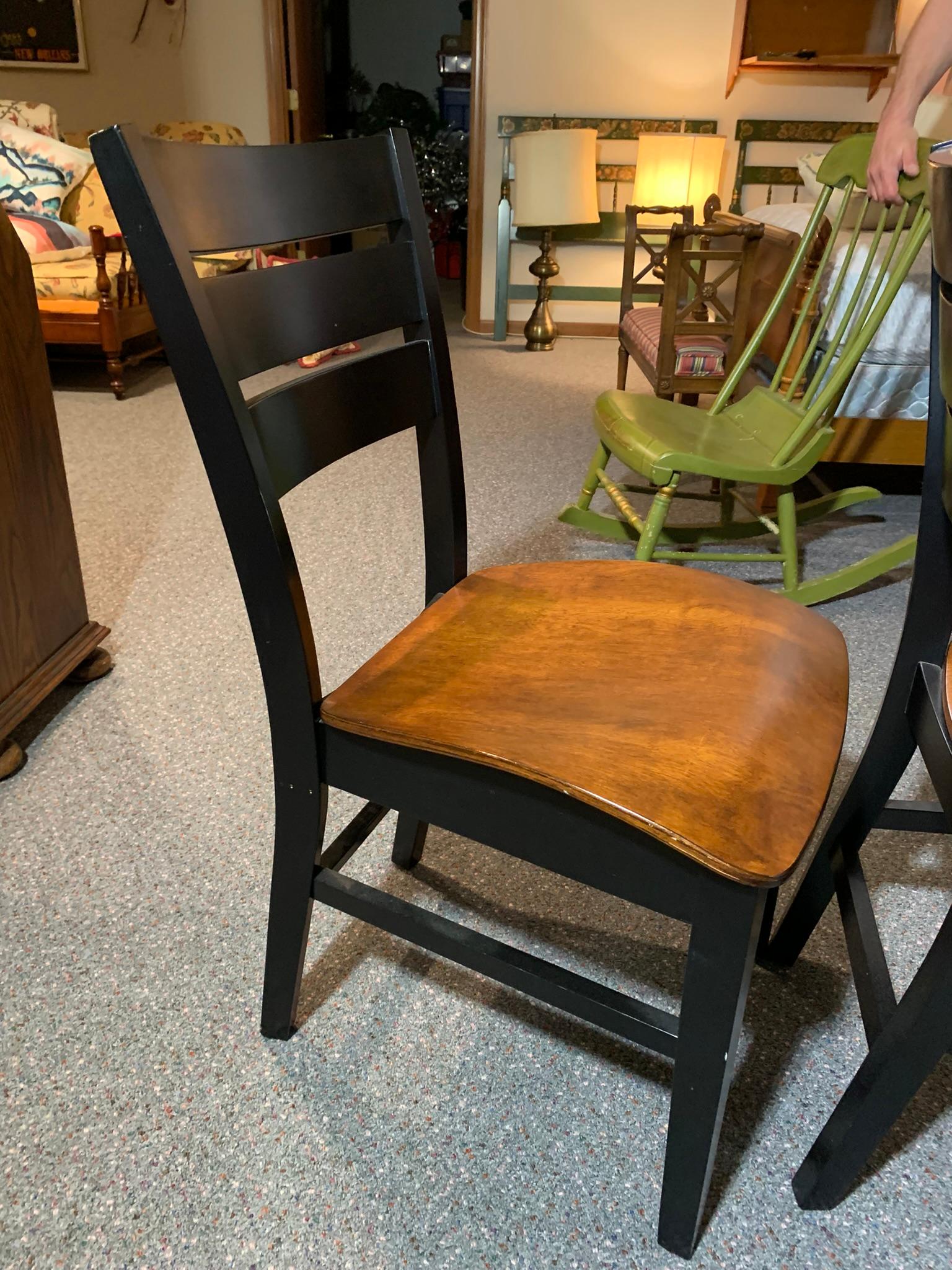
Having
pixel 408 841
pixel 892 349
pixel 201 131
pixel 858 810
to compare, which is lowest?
pixel 408 841

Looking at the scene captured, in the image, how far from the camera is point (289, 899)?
3.03 ft

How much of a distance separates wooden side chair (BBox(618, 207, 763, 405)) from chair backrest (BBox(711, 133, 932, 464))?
0.75 ft

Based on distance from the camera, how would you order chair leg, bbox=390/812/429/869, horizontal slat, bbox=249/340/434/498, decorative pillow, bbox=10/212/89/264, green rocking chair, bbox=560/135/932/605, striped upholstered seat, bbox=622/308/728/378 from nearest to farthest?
horizontal slat, bbox=249/340/434/498
chair leg, bbox=390/812/429/869
green rocking chair, bbox=560/135/932/605
striped upholstered seat, bbox=622/308/728/378
decorative pillow, bbox=10/212/89/264

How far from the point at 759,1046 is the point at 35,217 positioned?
408 centimetres

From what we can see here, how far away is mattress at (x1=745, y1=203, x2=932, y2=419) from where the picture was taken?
2.16m

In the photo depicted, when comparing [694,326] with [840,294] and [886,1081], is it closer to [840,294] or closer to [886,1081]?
[840,294]

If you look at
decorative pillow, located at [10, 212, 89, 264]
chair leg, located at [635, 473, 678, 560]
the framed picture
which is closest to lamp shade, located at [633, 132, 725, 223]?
decorative pillow, located at [10, 212, 89, 264]

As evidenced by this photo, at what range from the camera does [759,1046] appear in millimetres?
1027

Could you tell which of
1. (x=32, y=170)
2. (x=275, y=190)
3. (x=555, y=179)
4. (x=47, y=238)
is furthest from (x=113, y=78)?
(x=275, y=190)

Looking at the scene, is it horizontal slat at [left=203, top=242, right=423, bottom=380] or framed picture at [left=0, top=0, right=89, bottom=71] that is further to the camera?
framed picture at [left=0, top=0, right=89, bottom=71]

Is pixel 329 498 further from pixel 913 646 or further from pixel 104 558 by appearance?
pixel 913 646

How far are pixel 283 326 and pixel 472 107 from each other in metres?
4.37

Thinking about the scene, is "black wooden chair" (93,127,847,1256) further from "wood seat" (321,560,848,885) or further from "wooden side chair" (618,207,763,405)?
"wooden side chair" (618,207,763,405)

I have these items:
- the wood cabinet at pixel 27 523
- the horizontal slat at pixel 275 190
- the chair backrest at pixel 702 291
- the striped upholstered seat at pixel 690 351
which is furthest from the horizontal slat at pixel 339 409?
the striped upholstered seat at pixel 690 351
